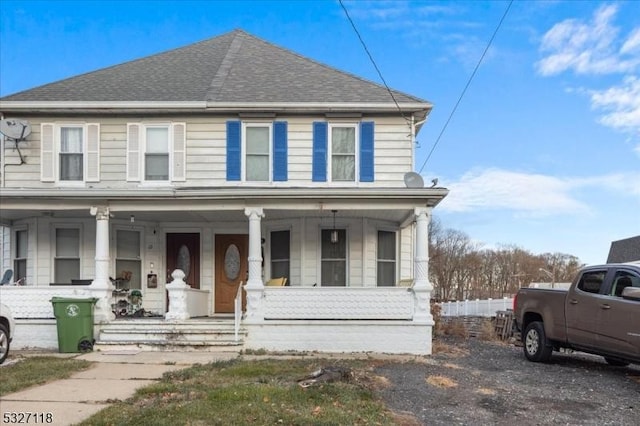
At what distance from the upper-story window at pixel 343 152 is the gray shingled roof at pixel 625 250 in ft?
75.7

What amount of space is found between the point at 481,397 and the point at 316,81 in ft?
31.5

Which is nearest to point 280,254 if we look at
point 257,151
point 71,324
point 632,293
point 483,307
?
point 257,151

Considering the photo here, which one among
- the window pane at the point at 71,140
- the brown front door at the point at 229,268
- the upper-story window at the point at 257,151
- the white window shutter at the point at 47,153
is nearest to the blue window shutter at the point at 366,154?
the upper-story window at the point at 257,151

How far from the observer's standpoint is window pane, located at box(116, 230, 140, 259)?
1345 centimetres

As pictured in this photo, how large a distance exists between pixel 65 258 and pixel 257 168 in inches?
199

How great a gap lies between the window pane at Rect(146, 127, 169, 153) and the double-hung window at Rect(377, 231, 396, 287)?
5601 millimetres

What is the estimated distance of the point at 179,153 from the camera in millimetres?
13188

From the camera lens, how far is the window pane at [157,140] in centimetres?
1328

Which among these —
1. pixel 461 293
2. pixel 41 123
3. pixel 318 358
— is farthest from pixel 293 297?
pixel 461 293

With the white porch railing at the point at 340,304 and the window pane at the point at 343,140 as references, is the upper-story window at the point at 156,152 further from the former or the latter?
the white porch railing at the point at 340,304

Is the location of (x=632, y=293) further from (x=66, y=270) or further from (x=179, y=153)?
(x=66, y=270)

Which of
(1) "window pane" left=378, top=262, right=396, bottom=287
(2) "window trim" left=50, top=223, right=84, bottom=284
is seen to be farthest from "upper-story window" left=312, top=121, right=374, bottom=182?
(2) "window trim" left=50, top=223, right=84, bottom=284

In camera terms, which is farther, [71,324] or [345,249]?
[345,249]

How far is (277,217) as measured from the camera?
13.4 metres
